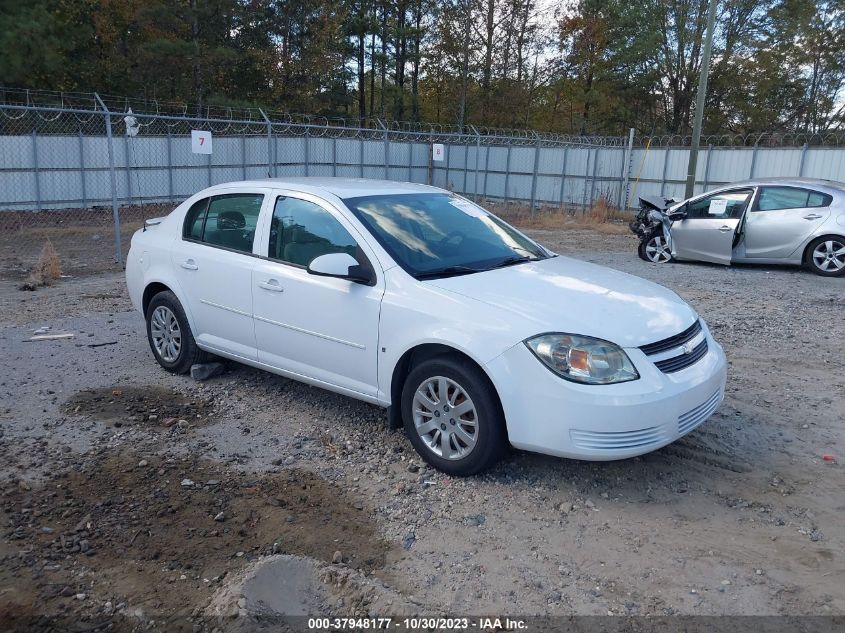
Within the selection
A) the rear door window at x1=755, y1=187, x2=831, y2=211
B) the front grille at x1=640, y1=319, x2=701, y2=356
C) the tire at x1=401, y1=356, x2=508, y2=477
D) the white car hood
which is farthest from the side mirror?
the rear door window at x1=755, y1=187, x2=831, y2=211

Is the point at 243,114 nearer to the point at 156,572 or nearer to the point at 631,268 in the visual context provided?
the point at 631,268

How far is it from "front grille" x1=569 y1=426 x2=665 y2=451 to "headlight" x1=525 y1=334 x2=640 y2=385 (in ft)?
0.88

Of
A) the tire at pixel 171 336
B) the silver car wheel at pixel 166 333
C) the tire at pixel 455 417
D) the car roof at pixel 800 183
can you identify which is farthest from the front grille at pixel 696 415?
the car roof at pixel 800 183

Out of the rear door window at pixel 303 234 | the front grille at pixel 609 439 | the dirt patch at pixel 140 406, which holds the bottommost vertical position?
A: the dirt patch at pixel 140 406

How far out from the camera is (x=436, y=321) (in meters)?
4.20

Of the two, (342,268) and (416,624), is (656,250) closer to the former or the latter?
(342,268)

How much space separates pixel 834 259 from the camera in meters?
11.1

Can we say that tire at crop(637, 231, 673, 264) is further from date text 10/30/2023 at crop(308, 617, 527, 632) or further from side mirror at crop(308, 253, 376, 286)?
date text 10/30/2023 at crop(308, 617, 527, 632)

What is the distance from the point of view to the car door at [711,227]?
11750mm

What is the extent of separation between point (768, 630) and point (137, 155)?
19.9m

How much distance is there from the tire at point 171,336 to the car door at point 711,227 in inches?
350

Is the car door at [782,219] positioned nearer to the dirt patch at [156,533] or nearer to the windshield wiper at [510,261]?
the windshield wiper at [510,261]

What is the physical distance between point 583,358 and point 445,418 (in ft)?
2.86

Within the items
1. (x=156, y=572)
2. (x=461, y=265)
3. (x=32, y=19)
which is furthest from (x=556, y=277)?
(x=32, y=19)
